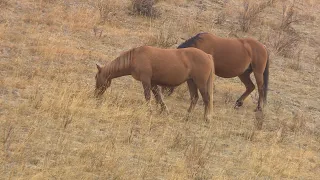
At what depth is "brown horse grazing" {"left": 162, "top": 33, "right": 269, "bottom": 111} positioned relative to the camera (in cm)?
1094

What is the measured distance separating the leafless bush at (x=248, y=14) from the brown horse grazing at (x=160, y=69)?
8.12 m

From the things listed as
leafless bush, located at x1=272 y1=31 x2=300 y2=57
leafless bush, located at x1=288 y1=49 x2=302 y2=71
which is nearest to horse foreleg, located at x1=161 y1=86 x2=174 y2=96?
leafless bush, located at x1=288 y1=49 x2=302 y2=71

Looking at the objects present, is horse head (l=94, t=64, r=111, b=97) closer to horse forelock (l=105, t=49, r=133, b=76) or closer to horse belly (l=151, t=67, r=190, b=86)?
horse forelock (l=105, t=49, r=133, b=76)

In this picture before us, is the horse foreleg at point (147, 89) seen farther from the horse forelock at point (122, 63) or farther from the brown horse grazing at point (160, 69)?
the horse forelock at point (122, 63)

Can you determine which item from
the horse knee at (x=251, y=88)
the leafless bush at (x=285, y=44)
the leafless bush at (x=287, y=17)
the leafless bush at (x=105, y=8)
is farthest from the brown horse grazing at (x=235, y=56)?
the leafless bush at (x=287, y=17)

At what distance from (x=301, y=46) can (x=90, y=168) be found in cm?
1183

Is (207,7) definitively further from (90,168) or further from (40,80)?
(90,168)

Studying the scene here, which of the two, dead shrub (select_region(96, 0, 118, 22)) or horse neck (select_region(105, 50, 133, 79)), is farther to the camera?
dead shrub (select_region(96, 0, 118, 22))

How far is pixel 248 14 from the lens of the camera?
59.4ft

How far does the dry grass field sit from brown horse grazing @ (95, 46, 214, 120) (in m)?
0.38

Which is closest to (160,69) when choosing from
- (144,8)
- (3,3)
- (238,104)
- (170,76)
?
(170,76)

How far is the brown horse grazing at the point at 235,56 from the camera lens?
10.9 m

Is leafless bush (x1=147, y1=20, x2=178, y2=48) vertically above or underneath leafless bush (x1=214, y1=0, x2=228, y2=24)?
above

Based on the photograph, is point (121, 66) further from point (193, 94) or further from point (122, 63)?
point (193, 94)
